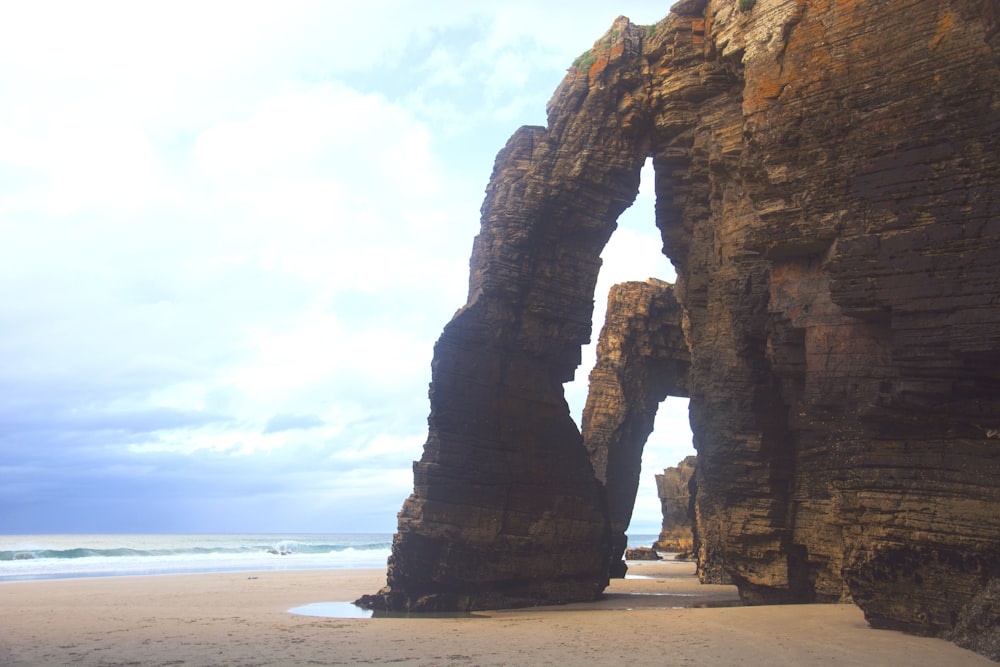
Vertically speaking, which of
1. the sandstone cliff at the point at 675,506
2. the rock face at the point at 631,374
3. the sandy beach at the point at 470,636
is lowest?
the sandy beach at the point at 470,636

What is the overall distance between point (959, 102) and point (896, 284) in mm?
2873

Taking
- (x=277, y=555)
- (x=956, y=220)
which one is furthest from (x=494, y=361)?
(x=277, y=555)

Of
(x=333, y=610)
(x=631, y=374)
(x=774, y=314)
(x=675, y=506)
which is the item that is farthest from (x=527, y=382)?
(x=675, y=506)

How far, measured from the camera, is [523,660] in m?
12.7

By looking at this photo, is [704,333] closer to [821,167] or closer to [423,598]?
[821,167]

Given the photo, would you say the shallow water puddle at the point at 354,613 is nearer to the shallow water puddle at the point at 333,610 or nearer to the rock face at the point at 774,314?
the shallow water puddle at the point at 333,610

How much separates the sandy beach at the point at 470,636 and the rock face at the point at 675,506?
3677cm

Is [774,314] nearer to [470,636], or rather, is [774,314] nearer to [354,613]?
[470,636]

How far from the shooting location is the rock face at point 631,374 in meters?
38.2

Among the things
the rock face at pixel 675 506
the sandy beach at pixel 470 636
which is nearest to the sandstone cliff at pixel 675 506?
the rock face at pixel 675 506

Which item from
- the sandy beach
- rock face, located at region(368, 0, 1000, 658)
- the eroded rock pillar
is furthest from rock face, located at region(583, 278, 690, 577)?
the eroded rock pillar

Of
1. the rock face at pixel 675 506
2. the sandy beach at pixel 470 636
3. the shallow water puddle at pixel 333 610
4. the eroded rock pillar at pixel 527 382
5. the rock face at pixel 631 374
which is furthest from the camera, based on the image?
the rock face at pixel 675 506

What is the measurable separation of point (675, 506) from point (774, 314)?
161 ft

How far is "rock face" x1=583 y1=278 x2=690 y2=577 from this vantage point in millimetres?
38219
